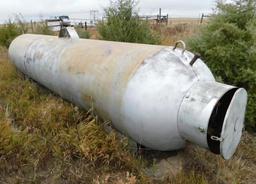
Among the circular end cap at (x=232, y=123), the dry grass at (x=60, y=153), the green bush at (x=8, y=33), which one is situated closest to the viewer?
the circular end cap at (x=232, y=123)

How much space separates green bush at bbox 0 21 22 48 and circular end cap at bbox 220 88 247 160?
8.34 m

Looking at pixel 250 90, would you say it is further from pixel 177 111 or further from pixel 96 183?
pixel 96 183

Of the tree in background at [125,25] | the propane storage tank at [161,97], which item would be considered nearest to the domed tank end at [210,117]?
the propane storage tank at [161,97]

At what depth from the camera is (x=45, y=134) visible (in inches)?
124

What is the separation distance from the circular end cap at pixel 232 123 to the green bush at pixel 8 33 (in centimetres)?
834

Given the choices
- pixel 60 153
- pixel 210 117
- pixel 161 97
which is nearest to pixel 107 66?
pixel 161 97

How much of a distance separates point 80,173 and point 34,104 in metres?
1.75

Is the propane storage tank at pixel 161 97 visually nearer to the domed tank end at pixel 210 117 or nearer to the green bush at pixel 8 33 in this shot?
the domed tank end at pixel 210 117

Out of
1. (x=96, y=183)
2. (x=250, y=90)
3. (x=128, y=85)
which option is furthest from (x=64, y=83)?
(x=250, y=90)

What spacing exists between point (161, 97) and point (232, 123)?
1.88 feet

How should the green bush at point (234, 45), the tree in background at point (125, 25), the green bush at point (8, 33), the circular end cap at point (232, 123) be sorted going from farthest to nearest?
the green bush at point (8, 33)
the tree in background at point (125, 25)
the green bush at point (234, 45)
the circular end cap at point (232, 123)

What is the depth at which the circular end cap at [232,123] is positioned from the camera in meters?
2.17

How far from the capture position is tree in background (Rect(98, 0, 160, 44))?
630 centimetres

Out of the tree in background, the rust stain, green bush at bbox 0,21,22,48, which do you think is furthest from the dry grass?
green bush at bbox 0,21,22,48
